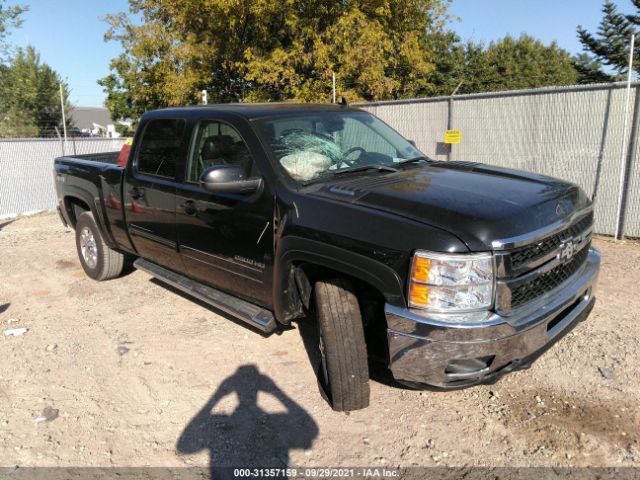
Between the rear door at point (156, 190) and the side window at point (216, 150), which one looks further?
the rear door at point (156, 190)

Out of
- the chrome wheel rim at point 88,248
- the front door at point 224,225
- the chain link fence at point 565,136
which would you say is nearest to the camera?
the front door at point 224,225

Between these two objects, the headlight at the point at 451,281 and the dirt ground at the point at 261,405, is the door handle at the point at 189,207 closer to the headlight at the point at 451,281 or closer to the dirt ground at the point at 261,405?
the dirt ground at the point at 261,405

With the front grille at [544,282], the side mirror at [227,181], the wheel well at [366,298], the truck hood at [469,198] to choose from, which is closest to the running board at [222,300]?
the wheel well at [366,298]

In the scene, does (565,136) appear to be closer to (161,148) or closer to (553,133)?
(553,133)

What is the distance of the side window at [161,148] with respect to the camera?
14.2ft

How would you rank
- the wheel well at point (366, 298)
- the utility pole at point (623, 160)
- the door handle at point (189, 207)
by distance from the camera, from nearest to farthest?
1. the wheel well at point (366, 298)
2. the door handle at point (189, 207)
3. the utility pole at point (623, 160)

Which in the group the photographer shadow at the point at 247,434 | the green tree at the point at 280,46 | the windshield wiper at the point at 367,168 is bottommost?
the photographer shadow at the point at 247,434

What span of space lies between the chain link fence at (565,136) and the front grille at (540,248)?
4736 mm

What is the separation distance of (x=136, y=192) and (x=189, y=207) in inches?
38.0

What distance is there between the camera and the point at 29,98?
3762cm

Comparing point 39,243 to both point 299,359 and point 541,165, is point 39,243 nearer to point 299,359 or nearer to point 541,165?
point 299,359

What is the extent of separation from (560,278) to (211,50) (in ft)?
52.1

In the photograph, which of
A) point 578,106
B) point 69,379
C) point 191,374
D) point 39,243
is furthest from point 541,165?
point 39,243

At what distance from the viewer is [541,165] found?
7.94 metres
